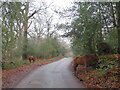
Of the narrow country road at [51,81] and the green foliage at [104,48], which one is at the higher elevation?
the green foliage at [104,48]

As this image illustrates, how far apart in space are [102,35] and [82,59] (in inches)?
299

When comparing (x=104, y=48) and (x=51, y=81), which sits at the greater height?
(x=104, y=48)

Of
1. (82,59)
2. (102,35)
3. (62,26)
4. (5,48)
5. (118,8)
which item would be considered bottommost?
(82,59)

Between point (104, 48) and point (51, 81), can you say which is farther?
point (104, 48)

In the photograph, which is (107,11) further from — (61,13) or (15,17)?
(15,17)

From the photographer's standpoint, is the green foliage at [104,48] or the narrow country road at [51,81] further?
the green foliage at [104,48]

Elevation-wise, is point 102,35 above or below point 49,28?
below

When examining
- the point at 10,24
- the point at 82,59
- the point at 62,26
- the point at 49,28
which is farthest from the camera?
the point at 49,28

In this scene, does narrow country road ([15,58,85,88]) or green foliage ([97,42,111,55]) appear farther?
green foliage ([97,42,111,55])

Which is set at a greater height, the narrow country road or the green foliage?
the green foliage

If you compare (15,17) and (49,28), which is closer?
(15,17)

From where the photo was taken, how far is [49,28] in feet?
128

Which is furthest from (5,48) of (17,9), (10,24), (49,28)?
(49,28)

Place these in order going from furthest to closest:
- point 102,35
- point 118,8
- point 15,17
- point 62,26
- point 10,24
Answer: point 102,35
point 62,26
point 10,24
point 15,17
point 118,8
